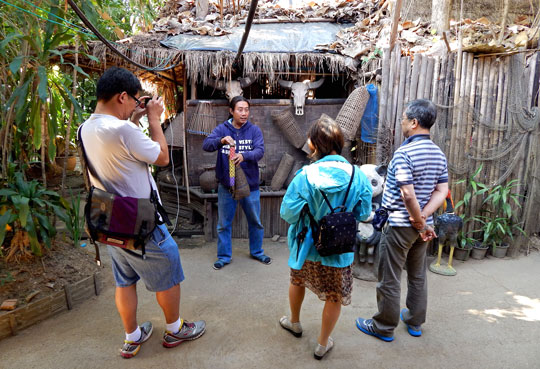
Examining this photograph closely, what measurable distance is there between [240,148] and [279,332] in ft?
6.97

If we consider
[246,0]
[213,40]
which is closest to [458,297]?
[213,40]

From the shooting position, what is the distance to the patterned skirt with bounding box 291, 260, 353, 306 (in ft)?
7.95

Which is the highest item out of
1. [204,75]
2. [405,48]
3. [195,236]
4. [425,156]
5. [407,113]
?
[405,48]

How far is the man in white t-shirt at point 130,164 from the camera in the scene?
6.90ft

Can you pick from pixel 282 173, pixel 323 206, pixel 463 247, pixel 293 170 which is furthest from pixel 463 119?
pixel 323 206

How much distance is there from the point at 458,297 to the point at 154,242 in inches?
120

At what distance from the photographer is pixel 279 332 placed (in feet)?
9.65

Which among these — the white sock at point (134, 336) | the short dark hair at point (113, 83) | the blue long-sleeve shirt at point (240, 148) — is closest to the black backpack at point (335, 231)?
the short dark hair at point (113, 83)

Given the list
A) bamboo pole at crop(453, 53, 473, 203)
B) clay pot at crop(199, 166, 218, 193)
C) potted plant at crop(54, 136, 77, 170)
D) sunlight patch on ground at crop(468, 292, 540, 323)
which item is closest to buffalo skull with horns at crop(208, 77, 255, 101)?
clay pot at crop(199, 166, 218, 193)

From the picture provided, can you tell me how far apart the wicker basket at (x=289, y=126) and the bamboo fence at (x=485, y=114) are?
5.17 ft

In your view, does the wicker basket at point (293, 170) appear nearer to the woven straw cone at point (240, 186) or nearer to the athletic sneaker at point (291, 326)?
the woven straw cone at point (240, 186)

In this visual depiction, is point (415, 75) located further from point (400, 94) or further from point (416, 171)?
point (416, 171)

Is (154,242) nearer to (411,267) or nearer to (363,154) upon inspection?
(411,267)

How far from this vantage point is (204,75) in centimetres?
550
